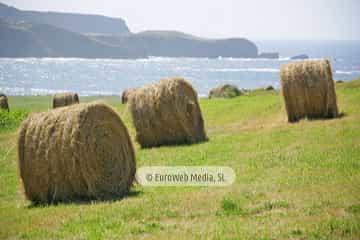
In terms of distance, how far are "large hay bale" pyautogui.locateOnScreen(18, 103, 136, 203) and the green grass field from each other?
57 centimetres

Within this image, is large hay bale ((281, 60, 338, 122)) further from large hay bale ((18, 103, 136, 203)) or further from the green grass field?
large hay bale ((18, 103, 136, 203))

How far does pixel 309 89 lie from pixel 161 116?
6275 mm

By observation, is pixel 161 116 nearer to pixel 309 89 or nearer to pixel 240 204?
pixel 309 89

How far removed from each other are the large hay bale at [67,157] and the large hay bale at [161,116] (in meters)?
8.53

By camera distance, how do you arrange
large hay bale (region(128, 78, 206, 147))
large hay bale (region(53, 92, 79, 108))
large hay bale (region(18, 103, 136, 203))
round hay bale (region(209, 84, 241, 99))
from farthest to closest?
round hay bale (region(209, 84, 241, 99)) < large hay bale (region(53, 92, 79, 108)) < large hay bale (region(128, 78, 206, 147)) < large hay bale (region(18, 103, 136, 203))

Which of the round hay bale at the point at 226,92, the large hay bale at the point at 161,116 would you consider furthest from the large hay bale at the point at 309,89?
the round hay bale at the point at 226,92

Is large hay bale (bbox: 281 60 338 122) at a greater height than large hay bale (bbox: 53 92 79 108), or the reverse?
large hay bale (bbox: 281 60 338 122)

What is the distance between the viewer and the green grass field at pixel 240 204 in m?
9.72

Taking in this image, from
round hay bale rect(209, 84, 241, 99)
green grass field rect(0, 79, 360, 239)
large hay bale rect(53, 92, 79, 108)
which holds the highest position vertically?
green grass field rect(0, 79, 360, 239)

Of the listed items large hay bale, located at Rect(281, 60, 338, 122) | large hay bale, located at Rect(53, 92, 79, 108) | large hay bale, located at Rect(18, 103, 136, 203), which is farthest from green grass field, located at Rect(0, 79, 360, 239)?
large hay bale, located at Rect(53, 92, 79, 108)

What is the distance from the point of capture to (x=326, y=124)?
75.4ft

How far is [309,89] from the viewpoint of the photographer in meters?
25.3

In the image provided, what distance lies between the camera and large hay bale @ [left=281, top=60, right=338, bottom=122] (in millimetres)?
25250

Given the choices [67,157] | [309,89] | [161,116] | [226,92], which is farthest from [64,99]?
[67,157]
